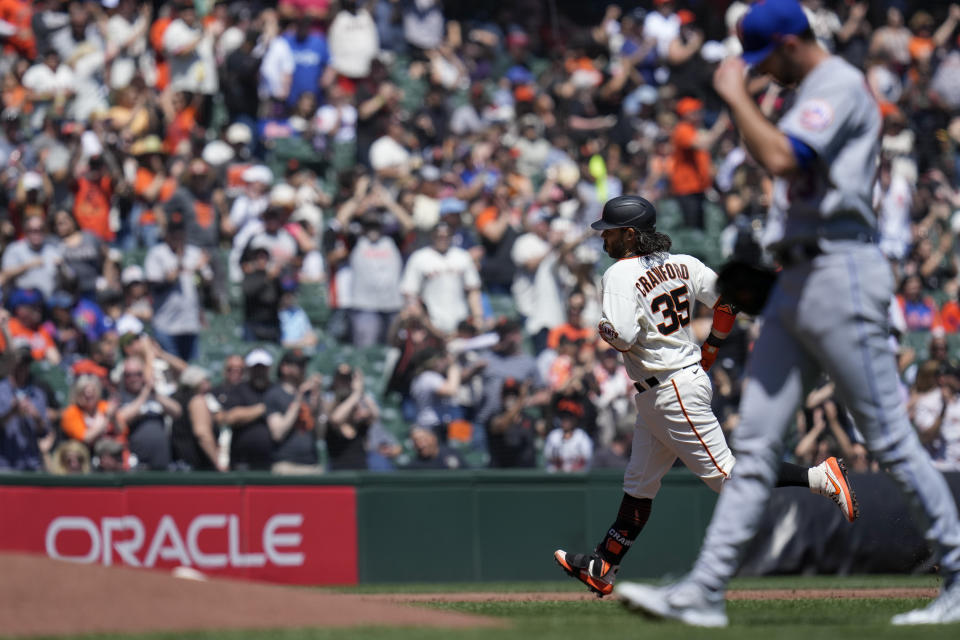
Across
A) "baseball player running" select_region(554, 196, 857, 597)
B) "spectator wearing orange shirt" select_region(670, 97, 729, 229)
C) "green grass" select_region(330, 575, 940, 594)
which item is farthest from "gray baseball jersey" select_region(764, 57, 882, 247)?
"spectator wearing orange shirt" select_region(670, 97, 729, 229)

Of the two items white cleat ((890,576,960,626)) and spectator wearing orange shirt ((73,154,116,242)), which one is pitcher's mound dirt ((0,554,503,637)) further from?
spectator wearing orange shirt ((73,154,116,242))

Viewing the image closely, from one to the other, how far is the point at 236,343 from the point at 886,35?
1094 centimetres

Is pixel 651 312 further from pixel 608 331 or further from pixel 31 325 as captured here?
pixel 31 325

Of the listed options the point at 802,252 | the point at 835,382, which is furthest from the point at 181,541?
the point at 802,252

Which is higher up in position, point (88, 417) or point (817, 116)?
point (817, 116)

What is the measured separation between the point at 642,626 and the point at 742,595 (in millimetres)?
4074

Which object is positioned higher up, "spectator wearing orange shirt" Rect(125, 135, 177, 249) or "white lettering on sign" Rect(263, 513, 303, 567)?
"spectator wearing orange shirt" Rect(125, 135, 177, 249)

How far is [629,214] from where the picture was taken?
788cm

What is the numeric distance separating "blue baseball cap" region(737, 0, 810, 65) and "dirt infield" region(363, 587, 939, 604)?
405 cm

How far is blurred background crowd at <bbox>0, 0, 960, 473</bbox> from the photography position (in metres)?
13.2

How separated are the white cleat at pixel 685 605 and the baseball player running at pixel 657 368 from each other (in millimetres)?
2249

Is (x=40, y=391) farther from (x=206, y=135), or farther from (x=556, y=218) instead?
(x=556, y=218)

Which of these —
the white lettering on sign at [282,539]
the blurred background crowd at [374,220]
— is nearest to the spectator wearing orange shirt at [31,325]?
the blurred background crowd at [374,220]

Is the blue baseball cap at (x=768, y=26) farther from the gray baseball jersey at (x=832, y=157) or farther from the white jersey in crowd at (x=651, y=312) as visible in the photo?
the white jersey in crowd at (x=651, y=312)
